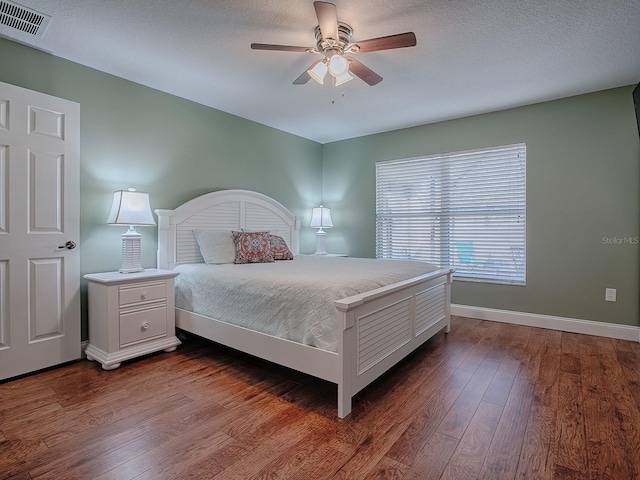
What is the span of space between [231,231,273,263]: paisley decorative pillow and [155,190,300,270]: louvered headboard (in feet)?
1.21

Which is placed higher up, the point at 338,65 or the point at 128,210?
the point at 338,65

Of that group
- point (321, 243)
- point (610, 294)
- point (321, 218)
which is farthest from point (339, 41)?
point (610, 294)

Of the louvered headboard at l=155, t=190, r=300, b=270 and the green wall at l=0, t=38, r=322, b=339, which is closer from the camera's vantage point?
the green wall at l=0, t=38, r=322, b=339

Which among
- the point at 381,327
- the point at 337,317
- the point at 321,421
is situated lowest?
the point at 321,421

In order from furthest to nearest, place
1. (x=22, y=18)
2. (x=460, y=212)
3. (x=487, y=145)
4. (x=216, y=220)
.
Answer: (x=460, y=212)
(x=487, y=145)
(x=216, y=220)
(x=22, y=18)

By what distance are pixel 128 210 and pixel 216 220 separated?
1104 millimetres

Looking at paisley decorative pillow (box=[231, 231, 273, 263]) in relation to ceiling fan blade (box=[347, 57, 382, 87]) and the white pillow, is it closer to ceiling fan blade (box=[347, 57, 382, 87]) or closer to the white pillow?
the white pillow

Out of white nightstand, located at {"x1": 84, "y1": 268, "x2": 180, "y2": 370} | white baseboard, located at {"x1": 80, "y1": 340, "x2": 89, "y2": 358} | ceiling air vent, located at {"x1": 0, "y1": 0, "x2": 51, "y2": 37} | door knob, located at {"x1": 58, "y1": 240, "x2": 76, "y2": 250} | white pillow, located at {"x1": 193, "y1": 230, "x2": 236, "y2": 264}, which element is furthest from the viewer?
white pillow, located at {"x1": 193, "y1": 230, "x2": 236, "y2": 264}

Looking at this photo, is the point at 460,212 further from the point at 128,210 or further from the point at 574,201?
the point at 128,210

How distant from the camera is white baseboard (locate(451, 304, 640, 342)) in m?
3.24

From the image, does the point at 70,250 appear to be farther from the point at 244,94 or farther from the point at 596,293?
the point at 596,293

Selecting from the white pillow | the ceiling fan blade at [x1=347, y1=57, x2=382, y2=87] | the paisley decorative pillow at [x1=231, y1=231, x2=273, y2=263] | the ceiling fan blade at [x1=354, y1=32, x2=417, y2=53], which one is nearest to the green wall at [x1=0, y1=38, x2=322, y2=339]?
the white pillow

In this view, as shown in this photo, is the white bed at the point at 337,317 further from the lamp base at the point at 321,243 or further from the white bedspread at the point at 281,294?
the lamp base at the point at 321,243

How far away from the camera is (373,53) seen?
8.55 ft
